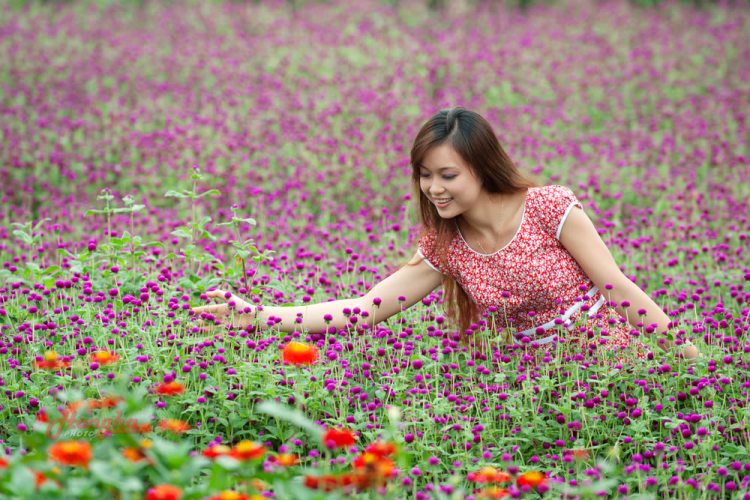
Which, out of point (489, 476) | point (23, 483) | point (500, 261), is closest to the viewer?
point (23, 483)

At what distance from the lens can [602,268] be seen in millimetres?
3480

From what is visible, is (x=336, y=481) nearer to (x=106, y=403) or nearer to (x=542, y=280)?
(x=106, y=403)

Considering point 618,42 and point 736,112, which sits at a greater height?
point 618,42

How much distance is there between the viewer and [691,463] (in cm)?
286

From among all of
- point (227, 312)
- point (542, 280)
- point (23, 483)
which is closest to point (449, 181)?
point (542, 280)

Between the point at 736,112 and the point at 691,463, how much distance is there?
7.75 meters

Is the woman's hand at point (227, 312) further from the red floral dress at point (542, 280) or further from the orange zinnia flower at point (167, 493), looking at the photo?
the orange zinnia flower at point (167, 493)

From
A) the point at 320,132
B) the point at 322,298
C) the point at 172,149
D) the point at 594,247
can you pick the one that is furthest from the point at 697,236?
the point at 172,149

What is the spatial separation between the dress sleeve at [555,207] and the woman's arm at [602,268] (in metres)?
0.03

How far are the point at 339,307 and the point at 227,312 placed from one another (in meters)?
0.57

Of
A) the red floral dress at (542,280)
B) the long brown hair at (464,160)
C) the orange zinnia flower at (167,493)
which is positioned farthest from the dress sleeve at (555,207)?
the orange zinnia flower at (167,493)

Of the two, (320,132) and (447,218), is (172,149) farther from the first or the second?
(447,218)

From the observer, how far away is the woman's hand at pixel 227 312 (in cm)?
346

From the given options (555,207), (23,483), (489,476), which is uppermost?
(555,207)
